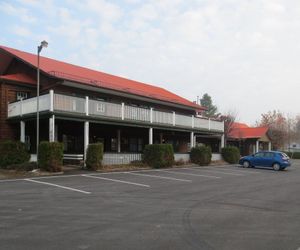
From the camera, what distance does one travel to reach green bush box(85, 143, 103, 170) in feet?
72.4

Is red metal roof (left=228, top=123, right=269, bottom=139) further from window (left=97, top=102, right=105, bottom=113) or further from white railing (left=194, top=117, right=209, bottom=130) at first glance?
window (left=97, top=102, right=105, bottom=113)

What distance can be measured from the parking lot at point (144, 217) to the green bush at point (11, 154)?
23.2 ft

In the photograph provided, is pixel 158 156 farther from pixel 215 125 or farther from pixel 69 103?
pixel 215 125

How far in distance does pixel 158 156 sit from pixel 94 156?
5.52 metres

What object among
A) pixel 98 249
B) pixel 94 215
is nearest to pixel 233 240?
pixel 98 249

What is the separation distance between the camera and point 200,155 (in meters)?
30.5

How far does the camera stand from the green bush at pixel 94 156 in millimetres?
22062

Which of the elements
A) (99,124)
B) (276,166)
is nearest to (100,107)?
(99,124)

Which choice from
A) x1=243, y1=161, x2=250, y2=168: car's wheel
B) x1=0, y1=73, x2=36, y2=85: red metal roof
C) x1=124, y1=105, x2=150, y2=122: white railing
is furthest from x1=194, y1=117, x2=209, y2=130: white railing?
x1=0, y1=73, x2=36, y2=85: red metal roof

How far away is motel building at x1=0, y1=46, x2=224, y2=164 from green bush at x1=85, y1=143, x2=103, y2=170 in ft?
2.41

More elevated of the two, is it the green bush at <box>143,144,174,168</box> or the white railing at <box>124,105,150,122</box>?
the white railing at <box>124,105,150,122</box>

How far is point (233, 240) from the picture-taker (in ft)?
23.6

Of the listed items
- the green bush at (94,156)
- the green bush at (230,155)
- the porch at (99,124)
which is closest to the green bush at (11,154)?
the porch at (99,124)

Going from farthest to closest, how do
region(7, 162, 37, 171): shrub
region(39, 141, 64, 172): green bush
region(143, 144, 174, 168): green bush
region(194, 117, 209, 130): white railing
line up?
region(194, 117, 209, 130): white railing → region(143, 144, 174, 168): green bush → region(7, 162, 37, 171): shrub → region(39, 141, 64, 172): green bush
